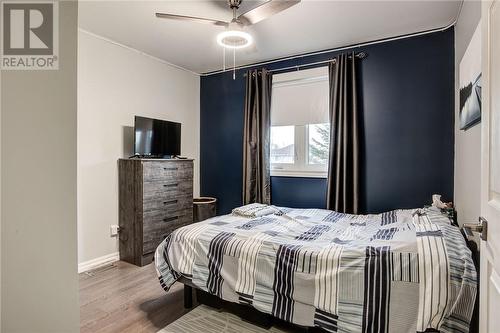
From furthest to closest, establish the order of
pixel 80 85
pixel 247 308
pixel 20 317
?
1. pixel 80 85
2. pixel 247 308
3. pixel 20 317

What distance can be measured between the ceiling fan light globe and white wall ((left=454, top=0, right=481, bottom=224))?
1.64m

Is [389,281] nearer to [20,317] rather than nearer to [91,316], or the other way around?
[20,317]

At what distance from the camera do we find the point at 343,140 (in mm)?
3225

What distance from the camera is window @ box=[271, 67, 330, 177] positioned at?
11.6ft

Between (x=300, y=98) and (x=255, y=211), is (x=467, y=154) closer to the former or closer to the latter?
(x=255, y=211)

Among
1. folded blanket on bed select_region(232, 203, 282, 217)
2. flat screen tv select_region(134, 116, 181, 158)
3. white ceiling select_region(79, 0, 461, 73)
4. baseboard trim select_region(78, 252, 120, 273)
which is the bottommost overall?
baseboard trim select_region(78, 252, 120, 273)

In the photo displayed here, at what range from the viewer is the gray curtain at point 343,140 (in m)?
3.19

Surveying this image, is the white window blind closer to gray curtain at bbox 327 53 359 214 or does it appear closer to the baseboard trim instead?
gray curtain at bbox 327 53 359 214

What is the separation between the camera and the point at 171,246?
2.22m

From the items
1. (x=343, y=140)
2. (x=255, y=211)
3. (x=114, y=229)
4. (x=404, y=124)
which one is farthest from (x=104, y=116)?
(x=404, y=124)

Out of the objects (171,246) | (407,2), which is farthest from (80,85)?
(407,2)

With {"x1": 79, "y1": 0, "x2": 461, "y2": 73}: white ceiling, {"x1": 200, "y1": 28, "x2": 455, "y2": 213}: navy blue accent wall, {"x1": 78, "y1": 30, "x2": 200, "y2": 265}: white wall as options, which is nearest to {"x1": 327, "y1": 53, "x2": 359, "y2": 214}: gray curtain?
{"x1": 200, "y1": 28, "x2": 455, "y2": 213}: navy blue accent wall

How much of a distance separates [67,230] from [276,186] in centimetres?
328

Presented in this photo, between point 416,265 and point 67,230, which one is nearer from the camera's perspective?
point 67,230
